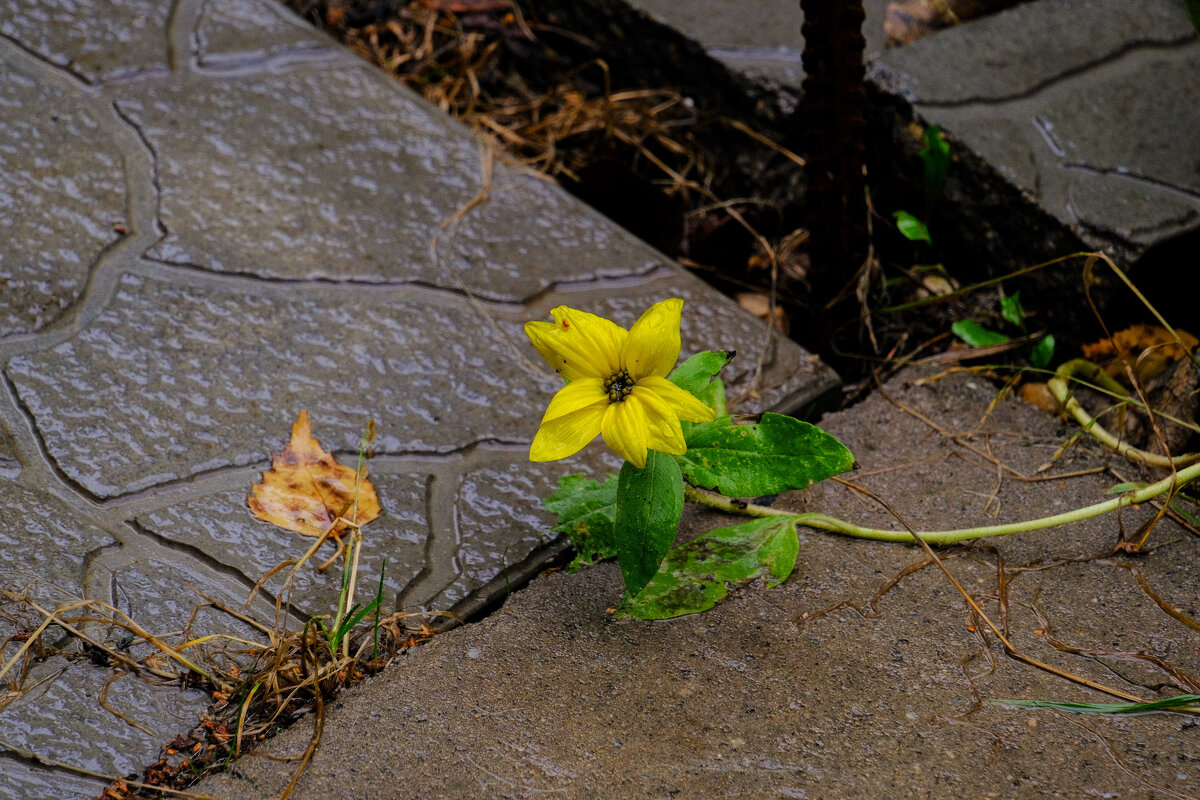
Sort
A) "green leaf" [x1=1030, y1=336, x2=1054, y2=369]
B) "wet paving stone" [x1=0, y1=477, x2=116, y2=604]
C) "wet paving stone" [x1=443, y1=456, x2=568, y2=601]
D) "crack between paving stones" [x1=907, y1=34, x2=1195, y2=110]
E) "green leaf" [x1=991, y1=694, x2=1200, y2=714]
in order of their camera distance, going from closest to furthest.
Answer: "green leaf" [x1=991, y1=694, x2=1200, y2=714] → "wet paving stone" [x1=0, y1=477, x2=116, y2=604] → "wet paving stone" [x1=443, y1=456, x2=568, y2=601] → "green leaf" [x1=1030, y1=336, x2=1054, y2=369] → "crack between paving stones" [x1=907, y1=34, x2=1195, y2=110]

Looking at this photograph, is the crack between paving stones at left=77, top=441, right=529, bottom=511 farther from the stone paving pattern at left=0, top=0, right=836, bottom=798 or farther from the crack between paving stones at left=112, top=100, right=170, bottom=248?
the crack between paving stones at left=112, top=100, right=170, bottom=248

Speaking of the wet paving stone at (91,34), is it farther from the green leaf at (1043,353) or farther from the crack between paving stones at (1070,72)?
the green leaf at (1043,353)

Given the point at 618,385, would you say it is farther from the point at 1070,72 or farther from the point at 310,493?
the point at 1070,72

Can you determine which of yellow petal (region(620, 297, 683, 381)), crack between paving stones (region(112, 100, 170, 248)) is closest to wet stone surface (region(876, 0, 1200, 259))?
yellow petal (region(620, 297, 683, 381))

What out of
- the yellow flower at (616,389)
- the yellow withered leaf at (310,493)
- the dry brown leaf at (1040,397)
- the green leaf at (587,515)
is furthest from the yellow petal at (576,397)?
the dry brown leaf at (1040,397)

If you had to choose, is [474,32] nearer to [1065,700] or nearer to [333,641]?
[333,641]

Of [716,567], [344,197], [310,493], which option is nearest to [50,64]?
[344,197]

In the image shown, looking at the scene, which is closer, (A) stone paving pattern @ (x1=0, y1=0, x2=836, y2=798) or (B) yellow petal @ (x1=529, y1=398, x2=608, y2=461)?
(B) yellow petal @ (x1=529, y1=398, x2=608, y2=461)
